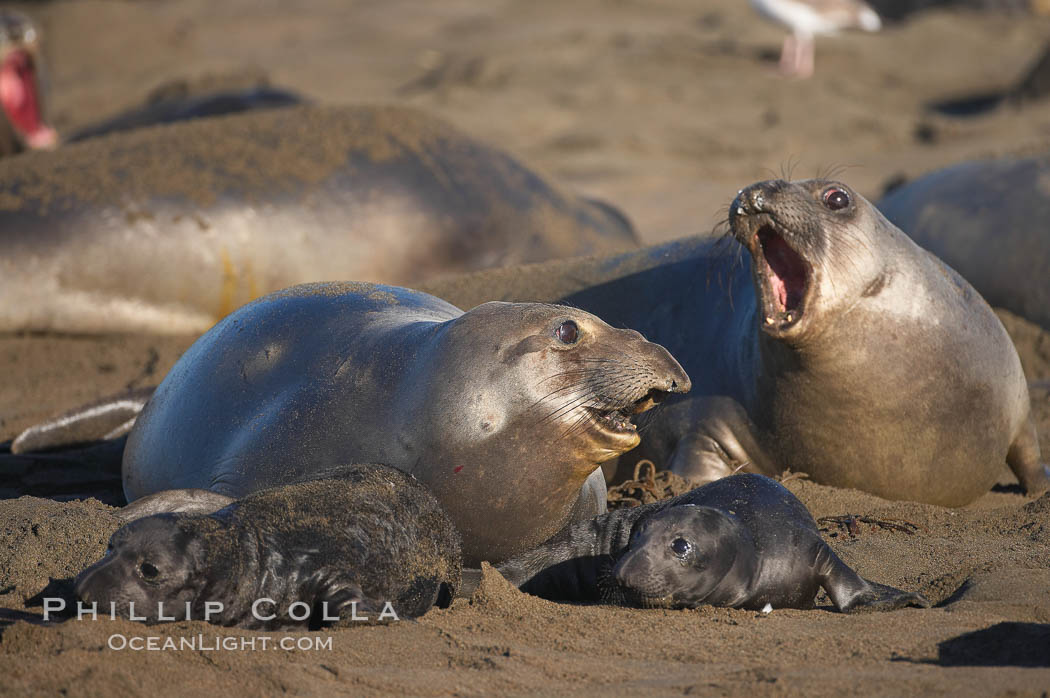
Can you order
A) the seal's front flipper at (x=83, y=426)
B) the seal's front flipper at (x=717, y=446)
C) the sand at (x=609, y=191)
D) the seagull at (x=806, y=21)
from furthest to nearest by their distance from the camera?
the seagull at (x=806, y=21) → the seal's front flipper at (x=83, y=426) → the seal's front flipper at (x=717, y=446) → the sand at (x=609, y=191)

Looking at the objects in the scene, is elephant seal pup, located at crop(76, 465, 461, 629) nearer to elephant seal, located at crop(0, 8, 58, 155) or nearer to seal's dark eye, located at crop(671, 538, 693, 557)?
seal's dark eye, located at crop(671, 538, 693, 557)

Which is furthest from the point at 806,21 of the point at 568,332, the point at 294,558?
the point at 294,558

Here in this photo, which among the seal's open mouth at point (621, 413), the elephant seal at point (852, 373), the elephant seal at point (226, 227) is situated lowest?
the elephant seal at point (226, 227)

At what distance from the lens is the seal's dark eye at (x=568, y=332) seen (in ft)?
11.7

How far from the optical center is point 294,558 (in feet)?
10.2

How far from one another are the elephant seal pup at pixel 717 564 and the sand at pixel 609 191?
2.9 inches

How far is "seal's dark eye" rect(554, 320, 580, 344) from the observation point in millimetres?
3568

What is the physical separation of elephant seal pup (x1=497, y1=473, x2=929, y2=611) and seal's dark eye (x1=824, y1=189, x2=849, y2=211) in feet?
3.49

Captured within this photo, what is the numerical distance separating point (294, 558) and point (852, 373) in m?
2.00

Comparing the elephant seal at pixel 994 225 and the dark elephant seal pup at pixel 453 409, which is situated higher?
the dark elephant seal pup at pixel 453 409

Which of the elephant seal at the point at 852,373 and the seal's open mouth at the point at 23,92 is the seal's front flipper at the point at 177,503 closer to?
the elephant seal at the point at 852,373

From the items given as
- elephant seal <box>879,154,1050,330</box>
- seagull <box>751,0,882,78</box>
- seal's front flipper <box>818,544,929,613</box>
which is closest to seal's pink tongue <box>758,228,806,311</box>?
seal's front flipper <box>818,544,929,613</box>

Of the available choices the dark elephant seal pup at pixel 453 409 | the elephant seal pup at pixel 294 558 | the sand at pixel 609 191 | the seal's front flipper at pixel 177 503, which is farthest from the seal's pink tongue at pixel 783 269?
the seal's front flipper at pixel 177 503

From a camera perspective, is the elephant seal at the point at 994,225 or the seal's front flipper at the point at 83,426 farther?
the elephant seal at the point at 994,225
